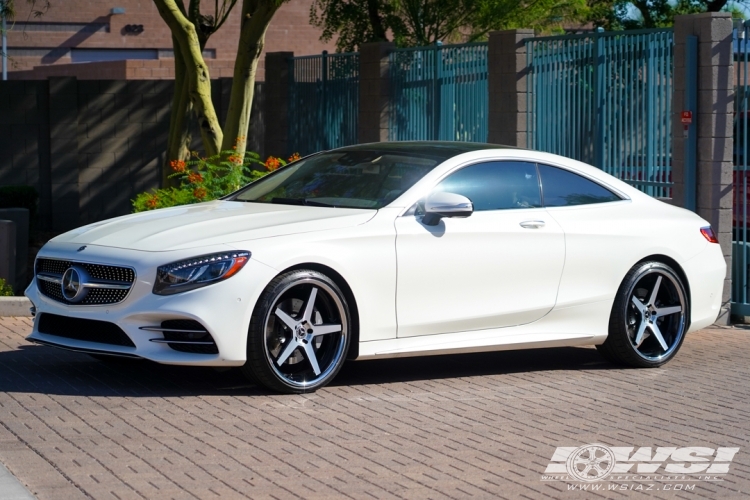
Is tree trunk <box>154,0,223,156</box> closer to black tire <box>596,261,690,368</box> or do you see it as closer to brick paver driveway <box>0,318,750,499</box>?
brick paver driveway <box>0,318,750,499</box>

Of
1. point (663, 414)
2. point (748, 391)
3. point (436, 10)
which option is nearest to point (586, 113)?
point (748, 391)

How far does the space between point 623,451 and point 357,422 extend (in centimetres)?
146

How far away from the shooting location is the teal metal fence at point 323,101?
1708 centimetres

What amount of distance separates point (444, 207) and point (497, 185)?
2.63 ft

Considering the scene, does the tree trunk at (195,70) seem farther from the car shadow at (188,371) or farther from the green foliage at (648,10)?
the green foliage at (648,10)

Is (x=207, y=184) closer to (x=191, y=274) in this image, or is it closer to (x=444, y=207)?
(x=444, y=207)

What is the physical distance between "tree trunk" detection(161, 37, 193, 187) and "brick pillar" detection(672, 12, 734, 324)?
813 centimetres

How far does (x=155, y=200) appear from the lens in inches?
508

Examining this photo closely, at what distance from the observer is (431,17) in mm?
20969

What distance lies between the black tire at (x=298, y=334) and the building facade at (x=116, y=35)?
34.1 metres

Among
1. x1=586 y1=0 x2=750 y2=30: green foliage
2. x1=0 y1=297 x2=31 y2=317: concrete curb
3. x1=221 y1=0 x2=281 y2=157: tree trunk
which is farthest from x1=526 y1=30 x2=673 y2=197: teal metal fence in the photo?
x1=586 y1=0 x2=750 y2=30: green foliage

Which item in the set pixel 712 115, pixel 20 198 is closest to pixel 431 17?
pixel 20 198

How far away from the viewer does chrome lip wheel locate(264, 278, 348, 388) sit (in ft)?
24.4

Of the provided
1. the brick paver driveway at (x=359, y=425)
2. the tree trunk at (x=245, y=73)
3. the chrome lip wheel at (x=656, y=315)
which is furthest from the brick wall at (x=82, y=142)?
the chrome lip wheel at (x=656, y=315)
